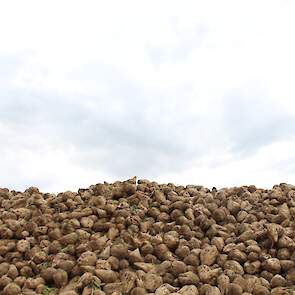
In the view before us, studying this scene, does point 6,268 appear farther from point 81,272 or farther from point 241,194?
point 241,194

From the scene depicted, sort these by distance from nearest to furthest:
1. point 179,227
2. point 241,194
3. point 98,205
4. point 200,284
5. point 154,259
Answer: point 200,284 < point 154,259 < point 179,227 < point 98,205 < point 241,194

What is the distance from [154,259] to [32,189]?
2.71 meters

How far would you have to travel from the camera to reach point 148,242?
6062mm

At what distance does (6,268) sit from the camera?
6035mm

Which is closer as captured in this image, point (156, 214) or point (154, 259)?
point (154, 259)

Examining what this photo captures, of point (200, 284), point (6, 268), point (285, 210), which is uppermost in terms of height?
point (285, 210)

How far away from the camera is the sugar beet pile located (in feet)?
18.1

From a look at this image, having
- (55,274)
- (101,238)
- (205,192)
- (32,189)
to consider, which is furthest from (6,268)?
(205,192)

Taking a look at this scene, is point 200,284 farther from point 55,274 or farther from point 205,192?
point 205,192

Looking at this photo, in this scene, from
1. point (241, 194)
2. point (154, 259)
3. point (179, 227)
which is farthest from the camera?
point (241, 194)

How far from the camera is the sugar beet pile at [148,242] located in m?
5.52

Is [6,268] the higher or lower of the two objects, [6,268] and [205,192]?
the lower

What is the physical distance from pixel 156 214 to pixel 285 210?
1520mm

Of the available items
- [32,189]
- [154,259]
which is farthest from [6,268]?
[32,189]
